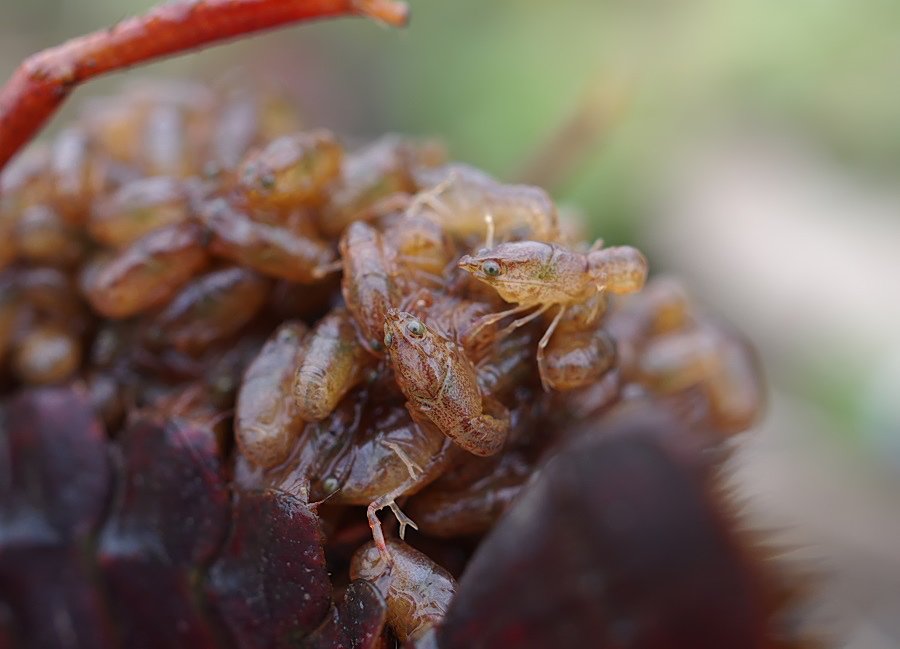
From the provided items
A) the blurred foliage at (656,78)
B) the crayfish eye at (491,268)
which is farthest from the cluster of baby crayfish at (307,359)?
the blurred foliage at (656,78)

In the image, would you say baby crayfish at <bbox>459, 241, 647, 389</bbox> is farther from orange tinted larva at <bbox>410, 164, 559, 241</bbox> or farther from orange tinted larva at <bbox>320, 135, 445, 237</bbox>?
orange tinted larva at <bbox>320, 135, 445, 237</bbox>

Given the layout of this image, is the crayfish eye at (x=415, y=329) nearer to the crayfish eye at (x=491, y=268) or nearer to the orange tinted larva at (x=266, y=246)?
the crayfish eye at (x=491, y=268)

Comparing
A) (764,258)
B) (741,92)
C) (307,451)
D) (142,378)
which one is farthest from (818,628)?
(741,92)

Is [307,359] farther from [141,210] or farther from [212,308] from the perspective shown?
[141,210]

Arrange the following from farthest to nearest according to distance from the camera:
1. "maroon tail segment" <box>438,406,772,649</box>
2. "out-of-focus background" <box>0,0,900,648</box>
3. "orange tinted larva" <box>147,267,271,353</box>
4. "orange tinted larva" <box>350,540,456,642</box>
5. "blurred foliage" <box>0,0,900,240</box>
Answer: "blurred foliage" <box>0,0,900,240</box> → "out-of-focus background" <box>0,0,900,648</box> → "orange tinted larva" <box>147,267,271,353</box> → "orange tinted larva" <box>350,540,456,642</box> → "maroon tail segment" <box>438,406,772,649</box>

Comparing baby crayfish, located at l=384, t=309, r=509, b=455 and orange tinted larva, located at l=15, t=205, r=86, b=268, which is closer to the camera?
baby crayfish, located at l=384, t=309, r=509, b=455

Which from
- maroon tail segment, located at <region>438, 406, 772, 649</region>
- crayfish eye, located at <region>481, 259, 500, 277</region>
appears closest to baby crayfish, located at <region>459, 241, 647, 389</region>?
crayfish eye, located at <region>481, 259, 500, 277</region>

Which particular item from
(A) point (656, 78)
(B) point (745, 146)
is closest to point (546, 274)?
(A) point (656, 78)
